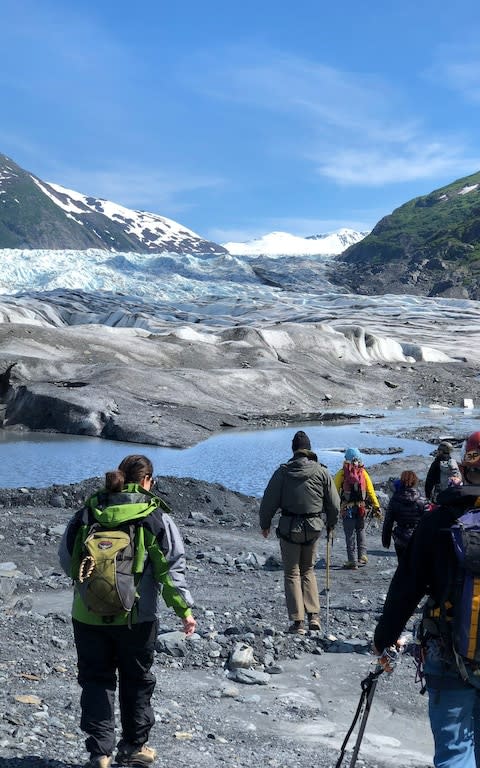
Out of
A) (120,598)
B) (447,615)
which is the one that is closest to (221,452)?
(120,598)

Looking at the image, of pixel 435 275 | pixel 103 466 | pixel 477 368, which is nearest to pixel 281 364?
pixel 477 368

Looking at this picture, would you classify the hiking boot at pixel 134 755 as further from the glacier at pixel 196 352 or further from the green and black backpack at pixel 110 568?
the glacier at pixel 196 352

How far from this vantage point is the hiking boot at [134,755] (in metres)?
5.09

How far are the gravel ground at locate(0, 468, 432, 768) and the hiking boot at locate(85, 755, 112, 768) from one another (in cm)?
20

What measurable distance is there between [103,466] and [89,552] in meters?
23.1

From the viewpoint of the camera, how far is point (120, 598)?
4816mm

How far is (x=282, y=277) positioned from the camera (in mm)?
145500

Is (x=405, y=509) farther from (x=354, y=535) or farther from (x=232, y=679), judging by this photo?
(x=354, y=535)

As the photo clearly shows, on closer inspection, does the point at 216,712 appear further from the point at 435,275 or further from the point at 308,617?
the point at 435,275

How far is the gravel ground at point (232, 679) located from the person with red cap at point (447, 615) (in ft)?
6.30

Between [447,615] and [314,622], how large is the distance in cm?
518

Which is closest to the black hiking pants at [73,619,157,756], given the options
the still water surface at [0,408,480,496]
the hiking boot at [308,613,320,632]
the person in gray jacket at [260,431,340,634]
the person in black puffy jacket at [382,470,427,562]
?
the person in gray jacket at [260,431,340,634]

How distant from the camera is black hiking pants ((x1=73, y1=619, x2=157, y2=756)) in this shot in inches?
195

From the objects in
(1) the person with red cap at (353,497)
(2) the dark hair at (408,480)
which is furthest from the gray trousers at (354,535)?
(2) the dark hair at (408,480)
